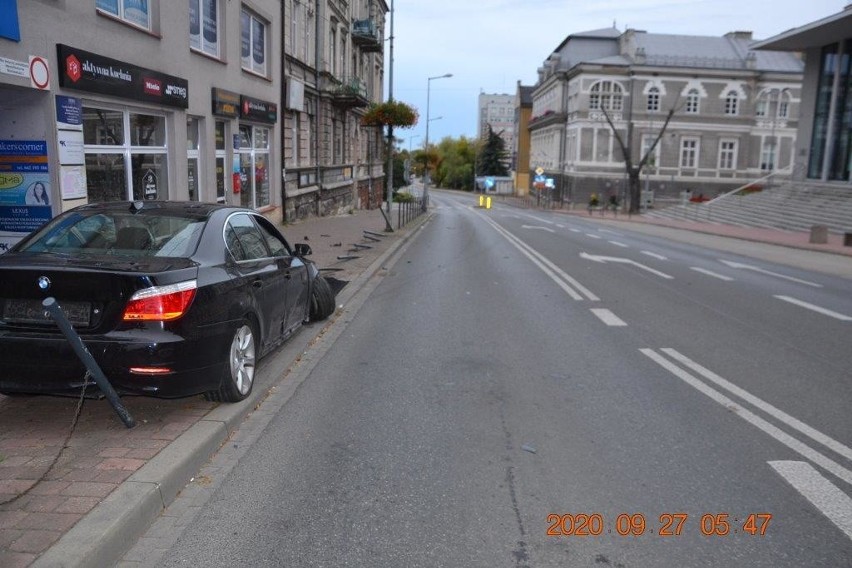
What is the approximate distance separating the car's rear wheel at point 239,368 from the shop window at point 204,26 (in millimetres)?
12176

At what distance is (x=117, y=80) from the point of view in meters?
12.3

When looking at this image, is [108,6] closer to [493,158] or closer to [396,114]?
[396,114]

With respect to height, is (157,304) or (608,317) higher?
(157,304)

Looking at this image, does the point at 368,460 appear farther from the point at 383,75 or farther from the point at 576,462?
the point at 383,75

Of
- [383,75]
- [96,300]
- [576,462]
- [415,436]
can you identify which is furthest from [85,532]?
[383,75]

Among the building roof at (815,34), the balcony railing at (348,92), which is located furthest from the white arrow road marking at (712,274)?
the building roof at (815,34)

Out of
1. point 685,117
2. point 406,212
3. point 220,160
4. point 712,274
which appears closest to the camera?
point 712,274

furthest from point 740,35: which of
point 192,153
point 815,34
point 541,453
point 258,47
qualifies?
point 541,453

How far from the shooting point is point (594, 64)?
68.9 m

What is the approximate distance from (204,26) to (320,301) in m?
10.9

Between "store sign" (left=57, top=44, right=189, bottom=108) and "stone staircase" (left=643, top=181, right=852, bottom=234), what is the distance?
28.6 metres

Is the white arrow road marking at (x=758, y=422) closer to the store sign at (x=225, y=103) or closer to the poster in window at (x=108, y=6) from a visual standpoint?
the poster in window at (x=108, y=6)

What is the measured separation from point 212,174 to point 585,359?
12.4 m
